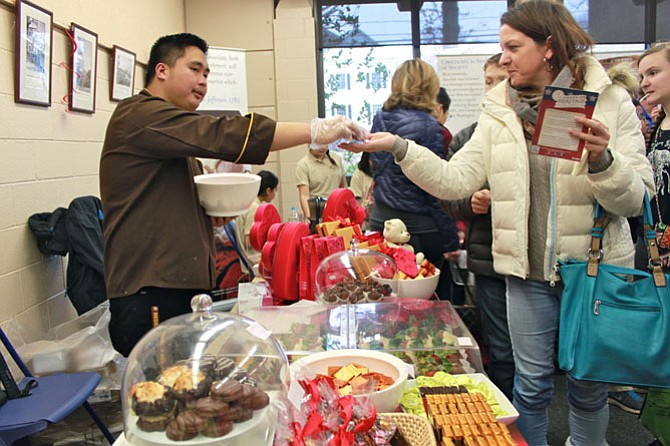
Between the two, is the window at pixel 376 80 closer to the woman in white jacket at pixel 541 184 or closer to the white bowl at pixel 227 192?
the woman in white jacket at pixel 541 184

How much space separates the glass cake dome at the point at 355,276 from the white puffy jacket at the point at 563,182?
389 millimetres

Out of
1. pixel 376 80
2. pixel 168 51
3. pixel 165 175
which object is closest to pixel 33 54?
pixel 168 51

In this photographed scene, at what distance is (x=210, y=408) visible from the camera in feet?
2.93

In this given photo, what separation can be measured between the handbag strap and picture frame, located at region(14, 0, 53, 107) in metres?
2.66

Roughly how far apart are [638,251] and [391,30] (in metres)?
4.00

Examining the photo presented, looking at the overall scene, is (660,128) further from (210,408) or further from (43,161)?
(43,161)

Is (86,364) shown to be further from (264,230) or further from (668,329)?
(668,329)

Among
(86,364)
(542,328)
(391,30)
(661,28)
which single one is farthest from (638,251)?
(661,28)

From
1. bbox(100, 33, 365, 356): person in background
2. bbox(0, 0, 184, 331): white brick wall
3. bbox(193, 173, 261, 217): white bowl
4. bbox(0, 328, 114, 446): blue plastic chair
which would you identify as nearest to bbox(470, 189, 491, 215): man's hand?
bbox(100, 33, 365, 356): person in background

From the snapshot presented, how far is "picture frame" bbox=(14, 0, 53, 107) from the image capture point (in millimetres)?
2766

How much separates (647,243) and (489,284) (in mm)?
726

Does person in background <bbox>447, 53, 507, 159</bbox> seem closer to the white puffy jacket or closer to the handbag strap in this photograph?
the white puffy jacket

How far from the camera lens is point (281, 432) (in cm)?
101

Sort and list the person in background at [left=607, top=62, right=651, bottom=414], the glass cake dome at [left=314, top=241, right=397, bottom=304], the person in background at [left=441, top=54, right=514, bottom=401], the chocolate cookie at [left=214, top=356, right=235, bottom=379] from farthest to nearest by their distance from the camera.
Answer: the person in background at [left=607, top=62, right=651, bottom=414] < the person in background at [left=441, top=54, right=514, bottom=401] < the glass cake dome at [left=314, top=241, right=397, bottom=304] < the chocolate cookie at [left=214, top=356, right=235, bottom=379]
